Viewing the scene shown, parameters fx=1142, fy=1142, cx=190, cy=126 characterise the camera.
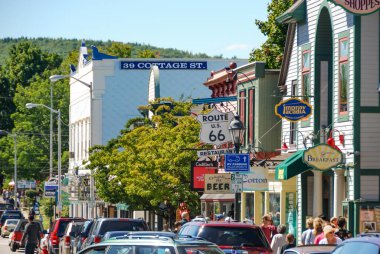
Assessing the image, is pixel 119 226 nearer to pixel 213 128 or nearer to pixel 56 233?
pixel 213 128

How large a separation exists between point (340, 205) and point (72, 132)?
187ft

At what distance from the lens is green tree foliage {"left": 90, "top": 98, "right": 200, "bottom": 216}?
155 feet

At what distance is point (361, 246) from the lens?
15602 mm

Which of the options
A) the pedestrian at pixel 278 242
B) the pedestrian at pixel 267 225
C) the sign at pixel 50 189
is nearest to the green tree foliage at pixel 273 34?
the sign at pixel 50 189

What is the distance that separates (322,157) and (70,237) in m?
11.4

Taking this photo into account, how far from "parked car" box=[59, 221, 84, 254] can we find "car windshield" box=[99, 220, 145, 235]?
4.88m

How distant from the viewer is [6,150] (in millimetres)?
112500

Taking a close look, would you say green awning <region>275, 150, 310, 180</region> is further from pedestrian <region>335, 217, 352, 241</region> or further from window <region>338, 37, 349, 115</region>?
pedestrian <region>335, 217, 352, 241</region>

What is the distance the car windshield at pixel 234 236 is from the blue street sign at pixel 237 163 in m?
7.09

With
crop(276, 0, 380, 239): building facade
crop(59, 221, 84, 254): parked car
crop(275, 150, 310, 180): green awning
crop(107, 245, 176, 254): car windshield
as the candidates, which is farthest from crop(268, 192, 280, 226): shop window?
crop(107, 245, 176, 254): car windshield

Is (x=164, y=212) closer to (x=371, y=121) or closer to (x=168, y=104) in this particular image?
(x=168, y=104)

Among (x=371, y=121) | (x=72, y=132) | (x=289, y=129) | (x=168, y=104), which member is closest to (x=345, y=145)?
(x=371, y=121)

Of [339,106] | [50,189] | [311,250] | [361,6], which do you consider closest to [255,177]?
[339,106]

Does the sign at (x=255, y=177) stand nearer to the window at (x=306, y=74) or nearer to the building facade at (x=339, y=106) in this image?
the building facade at (x=339, y=106)
